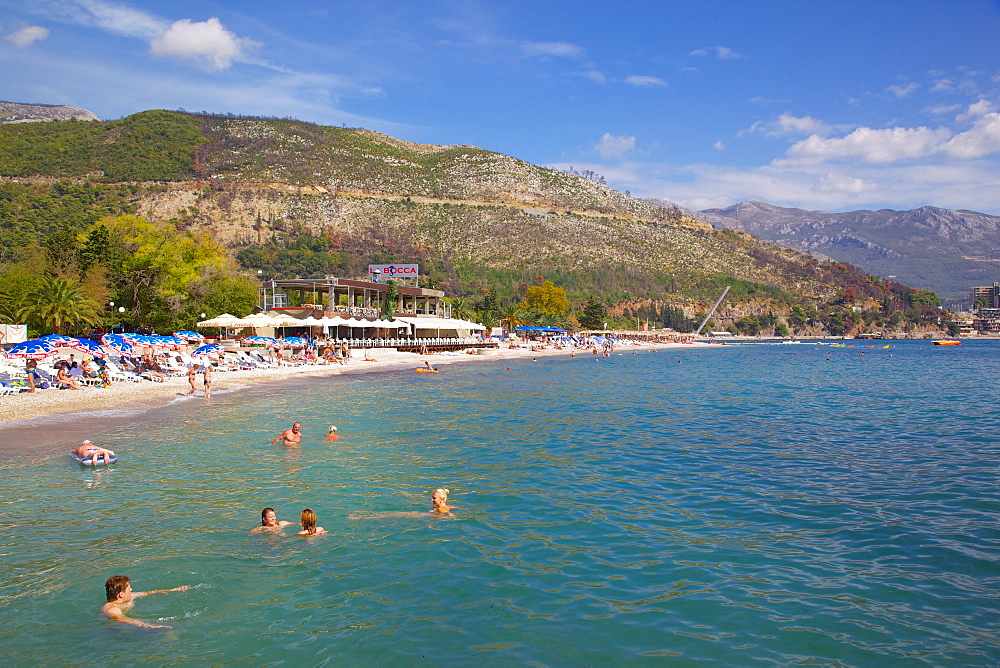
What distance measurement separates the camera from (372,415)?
59.5 feet

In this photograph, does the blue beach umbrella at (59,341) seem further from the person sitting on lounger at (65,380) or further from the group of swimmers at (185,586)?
the group of swimmers at (185,586)

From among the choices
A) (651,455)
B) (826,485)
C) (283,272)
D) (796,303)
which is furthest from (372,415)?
(796,303)

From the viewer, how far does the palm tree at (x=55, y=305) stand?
2781 centimetres

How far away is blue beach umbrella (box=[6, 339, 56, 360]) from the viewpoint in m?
21.5

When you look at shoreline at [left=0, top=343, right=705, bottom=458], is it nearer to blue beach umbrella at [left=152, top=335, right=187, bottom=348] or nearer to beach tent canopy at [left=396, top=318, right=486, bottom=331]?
blue beach umbrella at [left=152, top=335, right=187, bottom=348]

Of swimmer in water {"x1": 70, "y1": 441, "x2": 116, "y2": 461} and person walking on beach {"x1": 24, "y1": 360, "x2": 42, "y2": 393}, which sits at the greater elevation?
person walking on beach {"x1": 24, "y1": 360, "x2": 42, "y2": 393}

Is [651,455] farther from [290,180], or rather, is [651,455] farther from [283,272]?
[290,180]

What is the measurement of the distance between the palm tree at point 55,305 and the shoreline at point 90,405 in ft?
24.4

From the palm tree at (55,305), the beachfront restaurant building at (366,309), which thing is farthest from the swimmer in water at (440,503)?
the beachfront restaurant building at (366,309)

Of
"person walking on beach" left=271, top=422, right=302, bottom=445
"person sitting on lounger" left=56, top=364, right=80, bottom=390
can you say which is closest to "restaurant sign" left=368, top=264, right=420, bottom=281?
"person sitting on lounger" left=56, top=364, right=80, bottom=390

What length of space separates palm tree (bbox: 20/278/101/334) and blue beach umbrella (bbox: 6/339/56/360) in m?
6.55

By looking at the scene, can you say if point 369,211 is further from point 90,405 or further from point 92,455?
point 92,455

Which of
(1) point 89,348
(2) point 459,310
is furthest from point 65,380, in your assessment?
(2) point 459,310

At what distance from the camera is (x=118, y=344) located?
26281 millimetres
